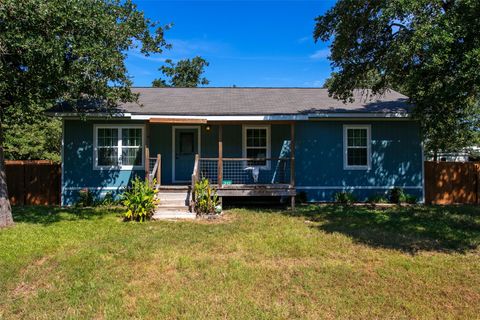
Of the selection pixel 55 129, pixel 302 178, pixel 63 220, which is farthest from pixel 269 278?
pixel 55 129

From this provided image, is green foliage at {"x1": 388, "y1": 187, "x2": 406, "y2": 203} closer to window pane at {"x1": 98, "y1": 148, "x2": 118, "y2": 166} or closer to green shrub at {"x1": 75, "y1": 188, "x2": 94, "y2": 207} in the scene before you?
window pane at {"x1": 98, "y1": 148, "x2": 118, "y2": 166}

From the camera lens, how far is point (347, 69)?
36.5 feet

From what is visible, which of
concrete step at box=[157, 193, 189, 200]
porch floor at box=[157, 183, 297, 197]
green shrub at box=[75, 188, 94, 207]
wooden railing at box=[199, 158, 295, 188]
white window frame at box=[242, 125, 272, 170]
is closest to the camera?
concrete step at box=[157, 193, 189, 200]

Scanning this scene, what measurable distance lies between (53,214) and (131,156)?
10.1 ft

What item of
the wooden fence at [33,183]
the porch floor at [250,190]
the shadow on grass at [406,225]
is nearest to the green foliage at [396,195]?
the shadow on grass at [406,225]

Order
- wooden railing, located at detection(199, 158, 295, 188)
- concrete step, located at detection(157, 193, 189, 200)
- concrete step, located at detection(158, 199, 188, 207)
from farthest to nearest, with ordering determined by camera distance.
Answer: wooden railing, located at detection(199, 158, 295, 188) → concrete step, located at detection(157, 193, 189, 200) → concrete step, located at detection(158, 199, 188, 207)

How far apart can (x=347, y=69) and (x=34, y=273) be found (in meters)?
9.85

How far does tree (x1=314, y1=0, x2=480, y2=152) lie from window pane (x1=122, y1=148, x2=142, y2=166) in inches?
269

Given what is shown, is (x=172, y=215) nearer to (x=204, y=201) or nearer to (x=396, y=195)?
(x=204, y=201)

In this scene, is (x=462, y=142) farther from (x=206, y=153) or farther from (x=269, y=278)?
(x=269, y=278)

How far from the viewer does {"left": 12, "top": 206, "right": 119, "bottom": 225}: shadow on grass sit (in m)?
8.95

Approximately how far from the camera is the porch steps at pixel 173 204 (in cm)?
928

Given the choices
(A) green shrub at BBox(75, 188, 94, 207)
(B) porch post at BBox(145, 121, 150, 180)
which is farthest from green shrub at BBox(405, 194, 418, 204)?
(A) green shrub at BBox(75, 188, 94, 207)

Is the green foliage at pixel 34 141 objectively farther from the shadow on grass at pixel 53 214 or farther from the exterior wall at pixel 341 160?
the exterior wall at pixel 341 160
